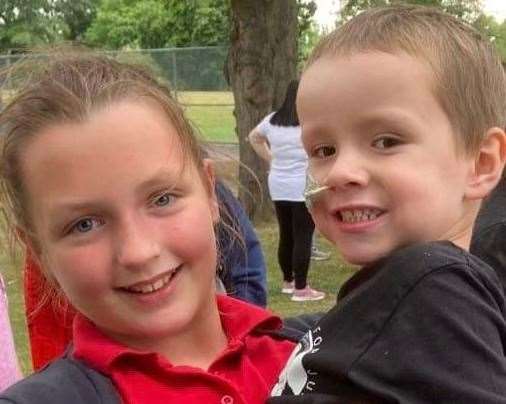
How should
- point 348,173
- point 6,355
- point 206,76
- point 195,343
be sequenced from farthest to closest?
point 206,76, point 6,355, point 195,343, point 348,173

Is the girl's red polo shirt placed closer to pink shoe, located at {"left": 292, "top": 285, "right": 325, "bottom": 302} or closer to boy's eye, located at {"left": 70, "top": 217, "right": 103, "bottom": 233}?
boy's eye, located at {"left": 70, "top": 217, "right": 103, "bottom": 233}

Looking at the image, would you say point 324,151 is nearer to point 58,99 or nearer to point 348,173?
point 348,173

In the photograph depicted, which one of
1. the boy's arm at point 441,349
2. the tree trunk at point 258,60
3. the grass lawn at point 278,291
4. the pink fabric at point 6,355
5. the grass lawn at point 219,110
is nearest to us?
the boy's arm at point 441,349

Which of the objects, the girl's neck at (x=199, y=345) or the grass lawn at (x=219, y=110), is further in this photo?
the grass lawn at (x=219, y=110)

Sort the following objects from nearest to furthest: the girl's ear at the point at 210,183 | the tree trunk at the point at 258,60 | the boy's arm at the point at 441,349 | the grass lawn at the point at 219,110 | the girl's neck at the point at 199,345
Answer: the boy's arm at the point at 441,349, the girl's neck at the point at 199,345, the girl's ear at the point at 210,183, the tree trunk at the point at 258,60, the grass lawn at the point at 219,110

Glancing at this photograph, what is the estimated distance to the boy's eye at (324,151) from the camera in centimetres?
158

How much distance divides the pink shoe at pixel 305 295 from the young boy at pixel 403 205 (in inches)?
234

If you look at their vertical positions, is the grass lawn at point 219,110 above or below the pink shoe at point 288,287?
below

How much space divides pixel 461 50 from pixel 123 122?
2.02 feet

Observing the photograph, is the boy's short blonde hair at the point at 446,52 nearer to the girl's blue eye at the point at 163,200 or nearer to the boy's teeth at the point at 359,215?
the boy's teeth at the point at 359,215

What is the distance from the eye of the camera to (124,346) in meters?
1.65

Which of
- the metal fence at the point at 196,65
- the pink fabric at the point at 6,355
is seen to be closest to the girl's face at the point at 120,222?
the pink fabric at the point at 6,355

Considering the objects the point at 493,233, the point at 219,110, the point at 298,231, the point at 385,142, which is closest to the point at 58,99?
the point at 385,142

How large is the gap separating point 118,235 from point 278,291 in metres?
6.49
